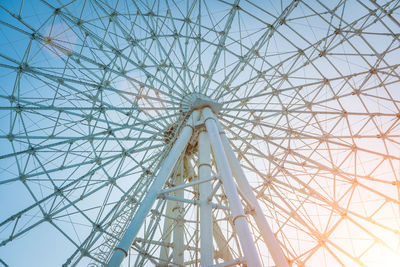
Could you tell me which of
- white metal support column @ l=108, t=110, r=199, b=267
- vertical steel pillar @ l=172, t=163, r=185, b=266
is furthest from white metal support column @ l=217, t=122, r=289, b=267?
vertical steel pillar @ l=172, t=163, r=185, b=266

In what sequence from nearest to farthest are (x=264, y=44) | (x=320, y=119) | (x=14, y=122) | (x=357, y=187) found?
(x=14, y=122)
(x=357, y=187)
(x=264, y=44)
(x=320, y=119)

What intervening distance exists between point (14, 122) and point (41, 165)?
8.63 ft

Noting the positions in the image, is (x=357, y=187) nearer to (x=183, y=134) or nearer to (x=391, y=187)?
(x=391, y=187)

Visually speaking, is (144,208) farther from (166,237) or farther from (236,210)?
(166,237)

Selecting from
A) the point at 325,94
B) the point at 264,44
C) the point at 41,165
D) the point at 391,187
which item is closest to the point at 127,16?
the point at 264,44

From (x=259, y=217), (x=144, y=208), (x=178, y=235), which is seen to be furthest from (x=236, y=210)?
(x=178, y=235)

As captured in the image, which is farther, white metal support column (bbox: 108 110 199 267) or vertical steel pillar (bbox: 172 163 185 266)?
vertical steel pillar (bbox: 172 163 185 266)

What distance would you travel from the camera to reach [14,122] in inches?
571

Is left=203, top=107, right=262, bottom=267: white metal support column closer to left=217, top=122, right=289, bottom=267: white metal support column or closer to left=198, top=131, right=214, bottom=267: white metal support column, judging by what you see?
left=217, top=122, right=289, bottom=267: white metal support column

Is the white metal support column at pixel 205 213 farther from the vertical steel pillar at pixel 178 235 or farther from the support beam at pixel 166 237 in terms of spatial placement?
the vertical steel pillar at pixel 178 235

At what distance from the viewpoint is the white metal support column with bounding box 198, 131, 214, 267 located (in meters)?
7.99

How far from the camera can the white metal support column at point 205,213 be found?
26.2ft

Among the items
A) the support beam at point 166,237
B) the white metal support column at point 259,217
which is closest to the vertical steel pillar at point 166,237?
the support beam at point 166,237

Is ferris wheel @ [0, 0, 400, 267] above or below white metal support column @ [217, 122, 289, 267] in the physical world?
above
